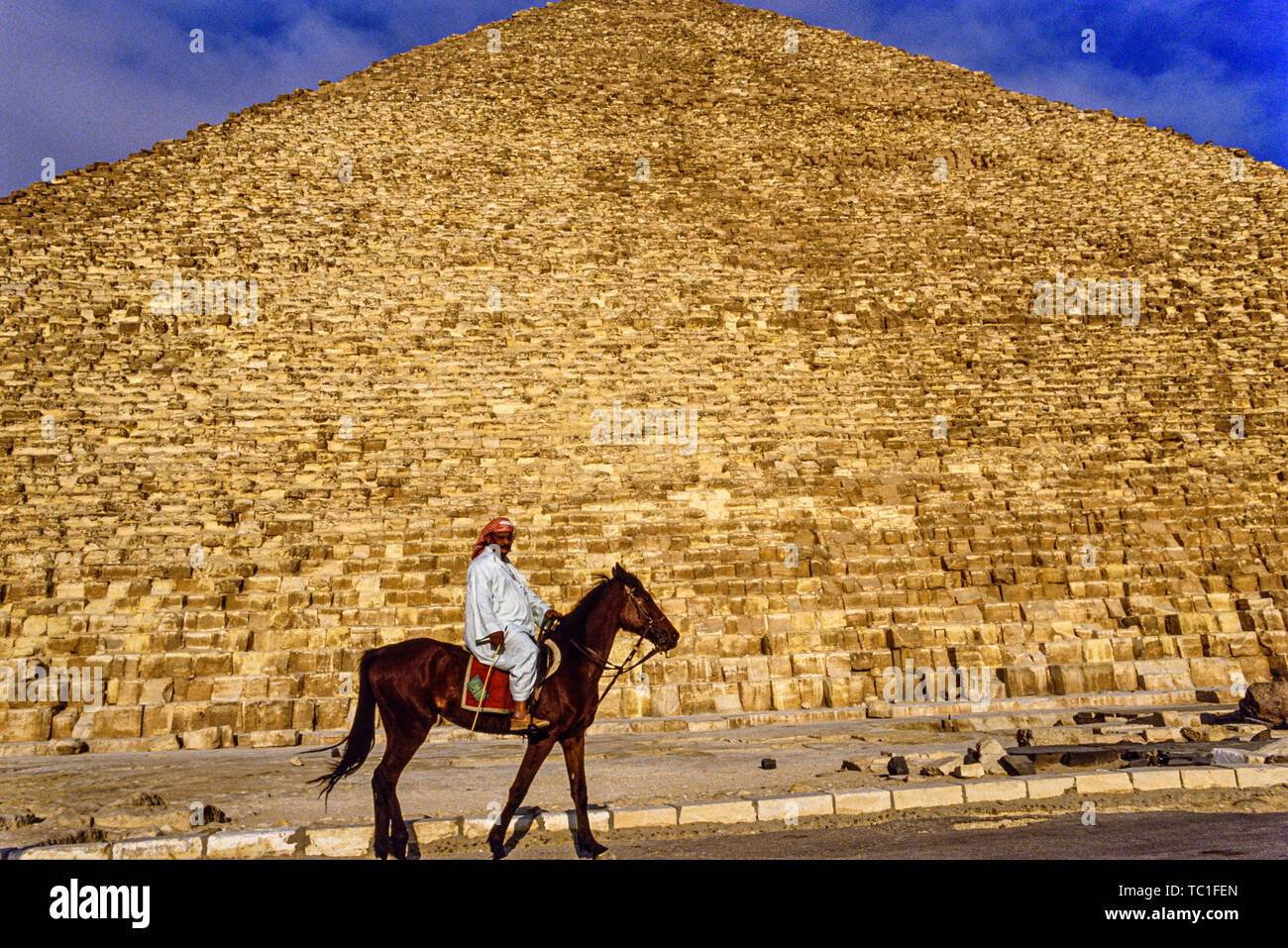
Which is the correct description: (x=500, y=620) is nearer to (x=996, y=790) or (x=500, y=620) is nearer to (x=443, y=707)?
(x=443, y=707)

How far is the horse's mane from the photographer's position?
3896mm

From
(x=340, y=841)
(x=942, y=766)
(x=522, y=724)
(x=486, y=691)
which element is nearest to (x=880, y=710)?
(x=942, y=766)

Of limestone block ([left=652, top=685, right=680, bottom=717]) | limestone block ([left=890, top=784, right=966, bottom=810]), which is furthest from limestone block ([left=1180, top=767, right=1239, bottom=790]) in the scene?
limestone block ([left=652, top=685, right=680, bottom=717])

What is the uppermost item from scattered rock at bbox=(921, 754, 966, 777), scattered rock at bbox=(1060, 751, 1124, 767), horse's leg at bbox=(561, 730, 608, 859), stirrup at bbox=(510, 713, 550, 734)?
stirrup at bbox=(510, 713, 550, 734)

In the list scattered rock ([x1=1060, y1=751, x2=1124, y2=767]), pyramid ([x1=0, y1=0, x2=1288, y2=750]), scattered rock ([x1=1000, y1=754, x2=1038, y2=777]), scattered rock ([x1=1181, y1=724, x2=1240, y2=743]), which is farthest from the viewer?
pyramid ([x1=0, y1=0, x2=1288, y2=750])

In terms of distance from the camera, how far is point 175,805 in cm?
533

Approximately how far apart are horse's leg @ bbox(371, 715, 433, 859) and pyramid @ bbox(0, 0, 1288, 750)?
6.15 m

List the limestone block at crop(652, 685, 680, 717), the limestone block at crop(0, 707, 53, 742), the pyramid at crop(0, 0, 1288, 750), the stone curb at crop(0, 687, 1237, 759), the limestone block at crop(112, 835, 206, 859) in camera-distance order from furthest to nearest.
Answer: the pyramid at crop(0, 0, 1288, 750), the limestone block at crop(652, 685, 680, 717), the limestone block at crop(0, 707, 53, 742), the stone curb at crop(0, 687, 1237, 759), the limestone block at crop(112, 835, 206, 859)

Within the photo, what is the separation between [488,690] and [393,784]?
1.68ft

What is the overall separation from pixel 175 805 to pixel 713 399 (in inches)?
392

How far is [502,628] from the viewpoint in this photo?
3553mm

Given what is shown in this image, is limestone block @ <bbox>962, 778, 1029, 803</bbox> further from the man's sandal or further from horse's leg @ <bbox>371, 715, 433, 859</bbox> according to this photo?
horse's leg @ <bbox>371, 715, 433, 859</bbox>

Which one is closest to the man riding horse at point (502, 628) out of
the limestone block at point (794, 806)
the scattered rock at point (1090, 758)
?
the limestone block at point (794, 806)
